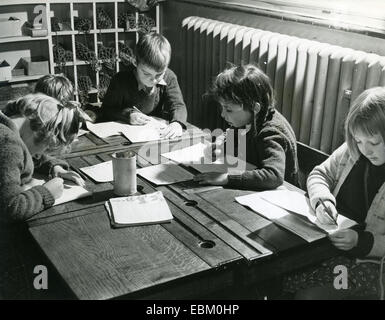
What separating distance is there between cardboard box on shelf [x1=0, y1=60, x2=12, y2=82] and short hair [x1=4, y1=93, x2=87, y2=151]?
225 centimetres

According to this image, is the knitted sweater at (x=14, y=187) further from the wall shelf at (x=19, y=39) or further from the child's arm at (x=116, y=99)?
the wall shelf at (x=19, y=39)

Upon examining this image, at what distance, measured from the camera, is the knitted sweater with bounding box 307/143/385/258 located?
1.59 m

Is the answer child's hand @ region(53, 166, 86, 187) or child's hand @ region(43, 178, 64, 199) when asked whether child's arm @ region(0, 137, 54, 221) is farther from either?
child's hand @ region(53, 166, 86, 187)

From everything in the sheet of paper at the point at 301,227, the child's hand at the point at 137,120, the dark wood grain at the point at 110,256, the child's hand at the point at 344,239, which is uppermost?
the child's hand at the point at 137,120

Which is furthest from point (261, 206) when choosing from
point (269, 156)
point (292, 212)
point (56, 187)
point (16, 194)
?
point (16, 194)

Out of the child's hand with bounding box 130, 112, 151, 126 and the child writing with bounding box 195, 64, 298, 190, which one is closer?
the child writing with bounding box 195, 64, 298, 190

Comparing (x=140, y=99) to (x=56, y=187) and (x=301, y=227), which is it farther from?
(x=301, y=227)

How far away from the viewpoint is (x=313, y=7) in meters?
2.99

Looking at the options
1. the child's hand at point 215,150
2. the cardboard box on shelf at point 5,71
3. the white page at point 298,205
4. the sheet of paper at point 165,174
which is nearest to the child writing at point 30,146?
the sheet of paper at point 165,174

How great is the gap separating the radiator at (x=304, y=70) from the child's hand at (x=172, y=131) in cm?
59

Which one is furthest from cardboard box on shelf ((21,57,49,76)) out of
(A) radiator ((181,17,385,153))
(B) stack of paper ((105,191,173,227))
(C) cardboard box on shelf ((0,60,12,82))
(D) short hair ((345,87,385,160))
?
(D) short hair ((345,87,385,160))

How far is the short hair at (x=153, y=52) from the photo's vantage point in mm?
2646
